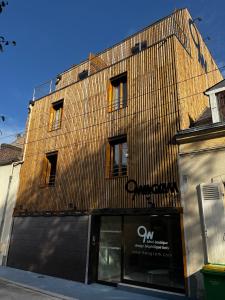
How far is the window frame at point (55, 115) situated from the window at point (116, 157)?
4.18m

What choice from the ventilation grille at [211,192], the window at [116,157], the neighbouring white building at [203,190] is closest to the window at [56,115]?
the window at [116,157]

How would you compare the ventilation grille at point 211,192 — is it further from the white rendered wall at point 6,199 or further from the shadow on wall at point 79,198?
the white rendered wall at point 6,199

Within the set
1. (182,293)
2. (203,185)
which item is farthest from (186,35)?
(182,293)

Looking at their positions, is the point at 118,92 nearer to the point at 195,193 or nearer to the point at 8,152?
the point at 195,193

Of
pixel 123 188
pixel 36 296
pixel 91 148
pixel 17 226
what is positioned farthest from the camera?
pixel 17 226

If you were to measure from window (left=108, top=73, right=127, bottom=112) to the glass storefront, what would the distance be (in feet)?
16.5

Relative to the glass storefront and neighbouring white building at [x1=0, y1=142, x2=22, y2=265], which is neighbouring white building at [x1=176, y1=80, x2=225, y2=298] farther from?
neighbouring white building at [x1=0, y1=142, x2=22, y2=265]

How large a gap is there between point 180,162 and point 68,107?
746 centimetres

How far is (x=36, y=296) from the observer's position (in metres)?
8.21

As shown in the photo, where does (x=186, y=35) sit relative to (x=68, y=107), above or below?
above

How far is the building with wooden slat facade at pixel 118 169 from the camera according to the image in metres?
8.81

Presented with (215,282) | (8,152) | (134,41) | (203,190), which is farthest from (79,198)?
(8,152)

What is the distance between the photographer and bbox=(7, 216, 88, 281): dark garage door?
10.4m

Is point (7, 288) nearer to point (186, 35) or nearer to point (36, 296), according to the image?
point (36, 296)
